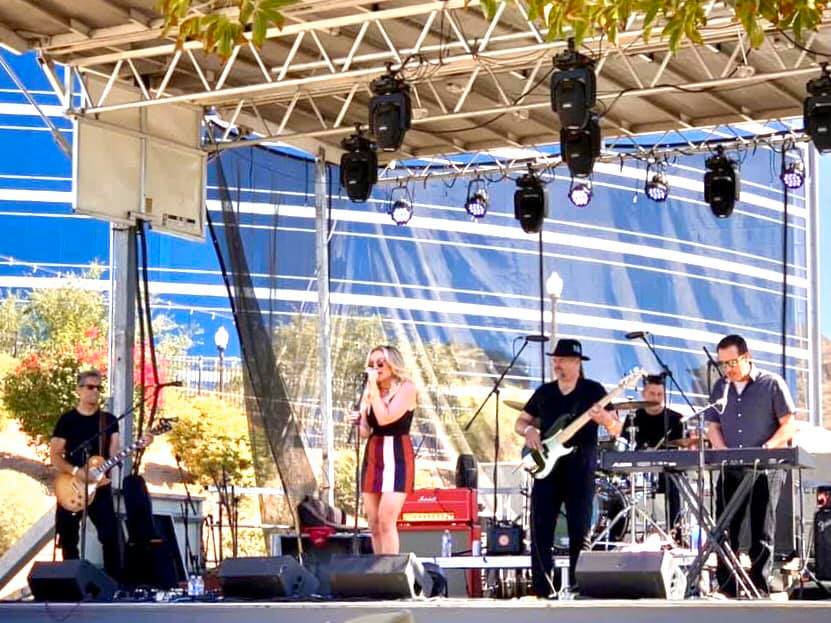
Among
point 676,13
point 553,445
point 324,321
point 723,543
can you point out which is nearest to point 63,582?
point 553,445

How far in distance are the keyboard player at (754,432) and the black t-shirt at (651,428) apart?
211cm

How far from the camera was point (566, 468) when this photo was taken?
808 centimetres

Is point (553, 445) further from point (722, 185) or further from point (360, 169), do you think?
point (722, 185)

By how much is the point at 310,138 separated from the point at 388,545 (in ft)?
18.8

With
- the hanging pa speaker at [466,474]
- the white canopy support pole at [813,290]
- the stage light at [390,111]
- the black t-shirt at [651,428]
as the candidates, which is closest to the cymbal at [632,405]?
the black t-shirt at [651,428]

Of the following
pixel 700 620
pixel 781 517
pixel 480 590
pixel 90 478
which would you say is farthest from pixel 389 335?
pixel 700 620

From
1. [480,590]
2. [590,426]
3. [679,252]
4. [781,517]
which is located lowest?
[480,590]

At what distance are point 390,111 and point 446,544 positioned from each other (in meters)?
3.10

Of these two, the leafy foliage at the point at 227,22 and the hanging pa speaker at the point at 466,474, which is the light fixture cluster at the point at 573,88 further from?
the leafy foliage at the point at 227,22

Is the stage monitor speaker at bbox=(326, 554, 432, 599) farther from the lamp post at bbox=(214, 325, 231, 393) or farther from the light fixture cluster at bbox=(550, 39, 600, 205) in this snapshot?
the lamp post at bbox=(214, 325, 231, 393)

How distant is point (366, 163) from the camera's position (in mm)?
12109

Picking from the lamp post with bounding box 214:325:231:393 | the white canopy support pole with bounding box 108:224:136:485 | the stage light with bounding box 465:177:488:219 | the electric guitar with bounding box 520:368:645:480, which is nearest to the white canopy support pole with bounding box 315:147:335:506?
the stage light with bounding box 465:177:488:219

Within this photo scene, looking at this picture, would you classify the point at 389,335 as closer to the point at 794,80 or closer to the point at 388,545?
the point at 794,80

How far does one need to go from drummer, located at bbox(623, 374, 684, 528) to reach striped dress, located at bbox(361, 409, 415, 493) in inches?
94.4
